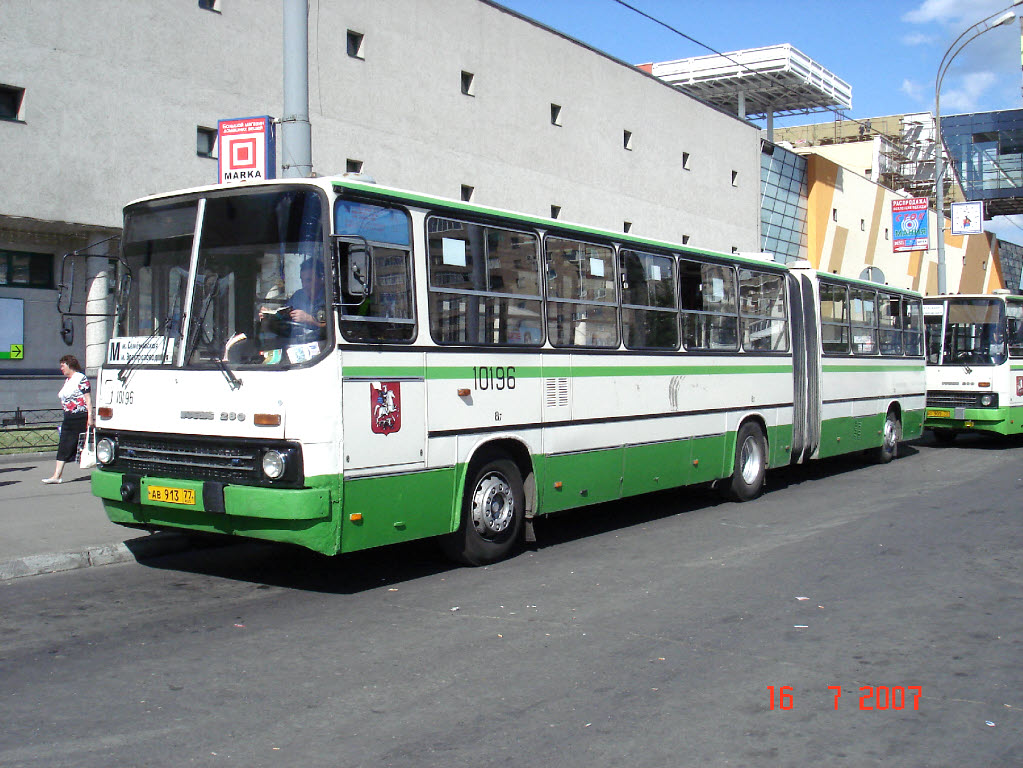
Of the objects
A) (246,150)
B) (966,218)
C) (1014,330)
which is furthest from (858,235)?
(246,150)

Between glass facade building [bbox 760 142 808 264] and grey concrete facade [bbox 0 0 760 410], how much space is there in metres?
6.36

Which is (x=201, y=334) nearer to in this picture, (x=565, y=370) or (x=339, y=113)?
Result: (x=565, y=370)

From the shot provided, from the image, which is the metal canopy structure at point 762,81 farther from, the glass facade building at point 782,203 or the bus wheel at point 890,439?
the bus wheel at point 890,439

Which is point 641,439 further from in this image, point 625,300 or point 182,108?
point 182,108

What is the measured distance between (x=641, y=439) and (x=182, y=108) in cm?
1202

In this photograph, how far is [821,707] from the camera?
17.0ft

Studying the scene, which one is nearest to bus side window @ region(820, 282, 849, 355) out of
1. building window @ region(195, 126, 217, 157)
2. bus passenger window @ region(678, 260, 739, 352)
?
bus passenger window @ region(678, 260, 739, 352)

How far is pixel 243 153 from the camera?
10.3 metres

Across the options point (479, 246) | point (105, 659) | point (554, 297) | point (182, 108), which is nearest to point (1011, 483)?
point (554, 297)

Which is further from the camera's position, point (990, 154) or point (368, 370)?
point (990, 154)

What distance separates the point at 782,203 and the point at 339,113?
1001 inches

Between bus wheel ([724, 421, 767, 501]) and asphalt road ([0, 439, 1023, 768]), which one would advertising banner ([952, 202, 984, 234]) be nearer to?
bus wheel ([724, 421, 767, 501])

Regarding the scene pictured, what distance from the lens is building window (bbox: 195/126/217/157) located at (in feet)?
62.5

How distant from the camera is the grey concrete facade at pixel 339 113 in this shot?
16.9m
